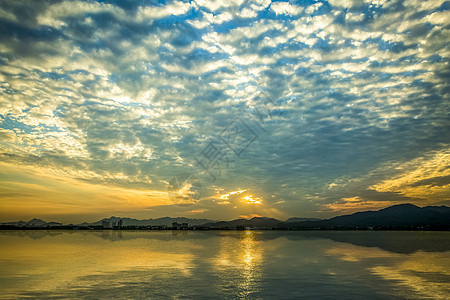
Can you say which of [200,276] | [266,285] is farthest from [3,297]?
[266,285]

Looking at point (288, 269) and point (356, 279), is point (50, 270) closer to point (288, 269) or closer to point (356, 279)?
point (288, 269)

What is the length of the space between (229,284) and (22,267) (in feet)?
103

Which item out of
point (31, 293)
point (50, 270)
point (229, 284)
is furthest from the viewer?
point (50, 270)

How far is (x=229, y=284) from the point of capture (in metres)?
31.1

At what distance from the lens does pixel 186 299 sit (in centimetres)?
2494

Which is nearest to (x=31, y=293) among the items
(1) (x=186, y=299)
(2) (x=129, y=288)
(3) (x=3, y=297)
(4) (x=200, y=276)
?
(3) (x=3, y=297)

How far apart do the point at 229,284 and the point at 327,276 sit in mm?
13134

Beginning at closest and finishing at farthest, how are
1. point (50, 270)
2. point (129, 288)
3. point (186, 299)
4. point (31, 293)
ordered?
point (186, 299)
point (31, 293)
point (129, 288)
point (50, 270)

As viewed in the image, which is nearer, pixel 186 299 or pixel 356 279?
pixel 186 299

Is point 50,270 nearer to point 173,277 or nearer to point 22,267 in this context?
point 22,267

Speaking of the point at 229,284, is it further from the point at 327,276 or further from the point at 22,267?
the point at 22,267

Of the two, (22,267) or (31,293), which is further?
(22,267)

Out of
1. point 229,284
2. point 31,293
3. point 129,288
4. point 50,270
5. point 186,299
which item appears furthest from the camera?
point 50,270

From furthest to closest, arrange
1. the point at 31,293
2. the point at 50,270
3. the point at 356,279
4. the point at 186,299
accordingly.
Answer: the point at 50,270 → the point at 356,279 → the point at 31,293 → the point at 186,299
